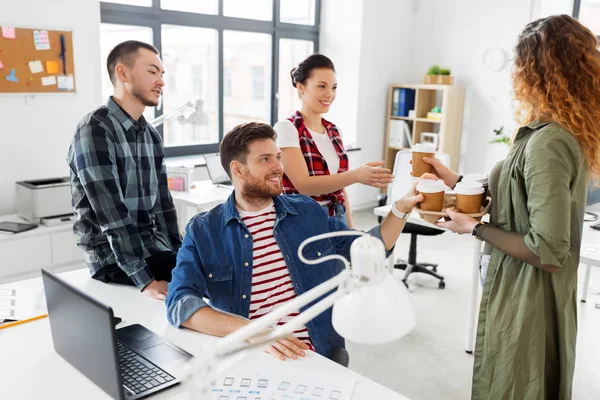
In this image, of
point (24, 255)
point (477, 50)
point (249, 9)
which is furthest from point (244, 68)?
point (24, 255)

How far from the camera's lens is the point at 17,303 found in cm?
182

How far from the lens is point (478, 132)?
229 inches

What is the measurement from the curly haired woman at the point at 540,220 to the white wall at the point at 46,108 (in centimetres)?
302

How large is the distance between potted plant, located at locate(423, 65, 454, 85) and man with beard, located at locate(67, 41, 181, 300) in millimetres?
4032

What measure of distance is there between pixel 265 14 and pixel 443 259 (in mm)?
3027

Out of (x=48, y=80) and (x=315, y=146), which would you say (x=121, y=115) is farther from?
(x=48, y=80)

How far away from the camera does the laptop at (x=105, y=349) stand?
1253 millimetres

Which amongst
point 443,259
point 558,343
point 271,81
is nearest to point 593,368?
point 558,343

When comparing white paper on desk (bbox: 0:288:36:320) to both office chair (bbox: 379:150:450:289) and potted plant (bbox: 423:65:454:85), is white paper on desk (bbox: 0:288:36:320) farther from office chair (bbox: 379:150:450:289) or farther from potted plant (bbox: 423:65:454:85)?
potted plant (bbox: 423:65:454:85)

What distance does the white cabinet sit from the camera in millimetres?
3176

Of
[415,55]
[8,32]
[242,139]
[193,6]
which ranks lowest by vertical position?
[242,139]

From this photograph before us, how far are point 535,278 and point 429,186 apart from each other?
0.45 metres

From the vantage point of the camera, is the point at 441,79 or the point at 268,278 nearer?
the point at 268,278

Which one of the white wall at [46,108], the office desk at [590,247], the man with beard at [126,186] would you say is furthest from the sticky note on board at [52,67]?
the office desk at [590,247]
